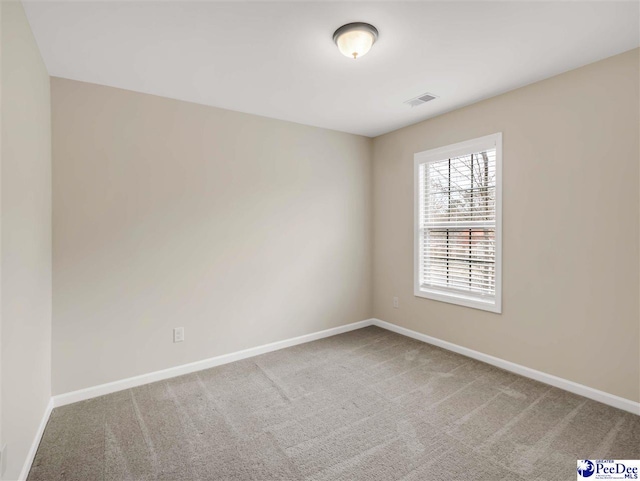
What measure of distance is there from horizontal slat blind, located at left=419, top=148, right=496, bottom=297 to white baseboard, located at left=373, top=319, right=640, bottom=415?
0.59 meters

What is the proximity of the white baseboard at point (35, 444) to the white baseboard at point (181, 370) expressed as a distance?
0.15 metres

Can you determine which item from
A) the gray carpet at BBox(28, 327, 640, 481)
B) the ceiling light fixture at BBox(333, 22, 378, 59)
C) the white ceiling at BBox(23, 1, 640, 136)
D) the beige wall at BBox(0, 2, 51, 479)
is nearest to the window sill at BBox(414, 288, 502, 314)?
the gray carpet at BBox(28, 327, 640, 481)

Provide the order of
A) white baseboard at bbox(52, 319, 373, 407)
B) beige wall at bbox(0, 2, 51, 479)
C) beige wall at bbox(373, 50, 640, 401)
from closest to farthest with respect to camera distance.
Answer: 1. beige wall at bbox(0, 2, 51, 479)
2. beige wall at bbox(373, 50, 640, 401)
3. white baseboard at bbox(52, 319, 373, 407)

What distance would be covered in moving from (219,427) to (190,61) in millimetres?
2543

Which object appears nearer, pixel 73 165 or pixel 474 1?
pixel 474 1

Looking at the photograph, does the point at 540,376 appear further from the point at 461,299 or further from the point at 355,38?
the point at 355,38

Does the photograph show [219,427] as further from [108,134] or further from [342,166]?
[342,166]

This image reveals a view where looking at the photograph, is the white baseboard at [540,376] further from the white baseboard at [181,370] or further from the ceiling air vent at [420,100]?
the ceiling air vent at [420,100]

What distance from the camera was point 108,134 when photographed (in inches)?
110

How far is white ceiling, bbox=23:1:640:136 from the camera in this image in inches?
74.5

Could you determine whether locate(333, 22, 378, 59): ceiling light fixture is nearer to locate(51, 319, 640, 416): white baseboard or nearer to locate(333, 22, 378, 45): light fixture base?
locate(333, 22, 378, 45): light fixture base

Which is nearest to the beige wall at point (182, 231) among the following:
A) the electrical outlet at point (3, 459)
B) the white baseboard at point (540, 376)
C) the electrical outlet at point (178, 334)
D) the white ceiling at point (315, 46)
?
the electrical outlet at point (178, 334)


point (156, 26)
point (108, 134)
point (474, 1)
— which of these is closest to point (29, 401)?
point (108, 134)

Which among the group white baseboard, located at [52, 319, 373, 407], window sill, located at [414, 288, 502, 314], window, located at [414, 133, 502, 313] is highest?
window, located at [414, 133, 502, 313]
